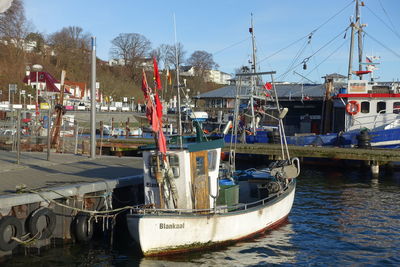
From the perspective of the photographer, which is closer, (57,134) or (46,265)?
(46,265)

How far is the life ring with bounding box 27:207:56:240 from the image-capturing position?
461 inches

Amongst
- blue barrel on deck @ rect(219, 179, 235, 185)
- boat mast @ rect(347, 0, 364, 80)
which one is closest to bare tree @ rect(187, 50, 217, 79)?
boat mast @ rect(347, 0, 364, 80)

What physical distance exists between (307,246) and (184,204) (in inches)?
164

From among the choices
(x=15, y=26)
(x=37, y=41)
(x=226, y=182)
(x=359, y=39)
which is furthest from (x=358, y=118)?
(x=37, y=41)

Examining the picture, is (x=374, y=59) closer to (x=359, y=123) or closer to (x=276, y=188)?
(x=359, y=123)

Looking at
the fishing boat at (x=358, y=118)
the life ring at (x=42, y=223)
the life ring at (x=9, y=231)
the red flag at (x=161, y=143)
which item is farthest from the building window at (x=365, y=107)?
the life ring at (x=9, y=231)

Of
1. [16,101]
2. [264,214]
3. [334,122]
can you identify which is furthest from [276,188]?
[16,101]

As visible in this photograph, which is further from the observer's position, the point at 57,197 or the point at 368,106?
the point at 368,106

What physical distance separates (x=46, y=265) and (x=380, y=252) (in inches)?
361

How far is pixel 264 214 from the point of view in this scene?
14.7 m

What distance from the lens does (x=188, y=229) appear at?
12.2 meters

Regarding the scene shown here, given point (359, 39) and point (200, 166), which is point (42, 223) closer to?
point (200, 166)

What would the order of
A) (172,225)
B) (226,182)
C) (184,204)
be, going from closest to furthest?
1. (172,225)
2. (184,204)
3. (226,182)

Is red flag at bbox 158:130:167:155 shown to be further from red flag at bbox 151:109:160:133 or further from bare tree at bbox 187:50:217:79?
bare tree at bbox 187:50:217:79
